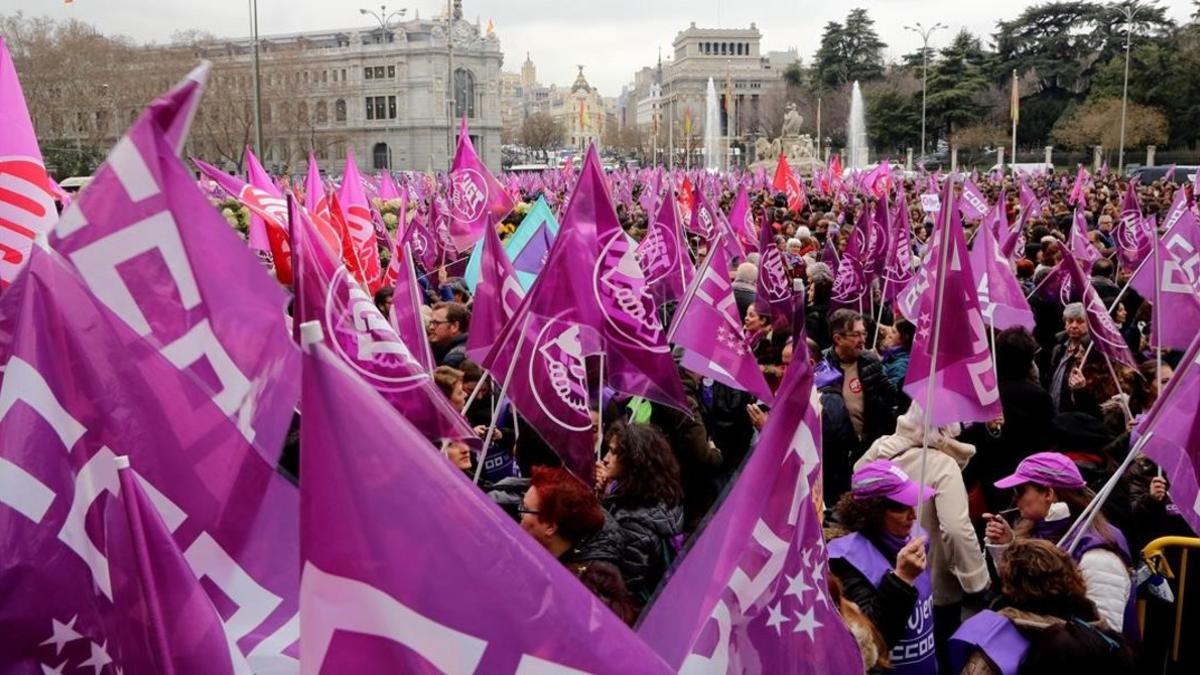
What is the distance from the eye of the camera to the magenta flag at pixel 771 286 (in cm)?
761

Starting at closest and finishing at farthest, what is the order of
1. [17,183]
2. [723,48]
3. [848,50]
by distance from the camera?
[17,183], [848,50], [723,48]

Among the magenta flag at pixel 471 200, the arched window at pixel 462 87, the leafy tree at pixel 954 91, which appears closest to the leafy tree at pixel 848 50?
the leafy tree at pixel 954 91

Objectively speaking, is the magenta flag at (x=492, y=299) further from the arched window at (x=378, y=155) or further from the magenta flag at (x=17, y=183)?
the arched window at (x=378, y=155)

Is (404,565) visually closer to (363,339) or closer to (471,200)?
(363,339)

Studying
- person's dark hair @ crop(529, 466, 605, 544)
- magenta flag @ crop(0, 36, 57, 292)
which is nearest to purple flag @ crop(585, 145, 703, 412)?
person's dark hair @ crop(529, 466, 605, 544)

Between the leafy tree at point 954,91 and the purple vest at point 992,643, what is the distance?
6058 centimetres

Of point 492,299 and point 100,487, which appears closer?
point 100,487

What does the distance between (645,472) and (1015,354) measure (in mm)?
2659

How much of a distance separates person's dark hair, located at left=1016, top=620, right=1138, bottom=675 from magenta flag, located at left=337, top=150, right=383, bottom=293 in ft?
21.7

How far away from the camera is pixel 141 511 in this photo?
211cm

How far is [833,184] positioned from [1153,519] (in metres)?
24.1

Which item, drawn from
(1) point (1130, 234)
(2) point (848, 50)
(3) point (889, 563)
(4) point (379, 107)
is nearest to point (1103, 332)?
(3) point (889, 563)

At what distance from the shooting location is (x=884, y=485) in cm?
359

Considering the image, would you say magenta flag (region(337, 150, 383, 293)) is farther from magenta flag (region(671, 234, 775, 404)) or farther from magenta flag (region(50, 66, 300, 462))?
magenta flag (region(50, 66, 300, 462))
